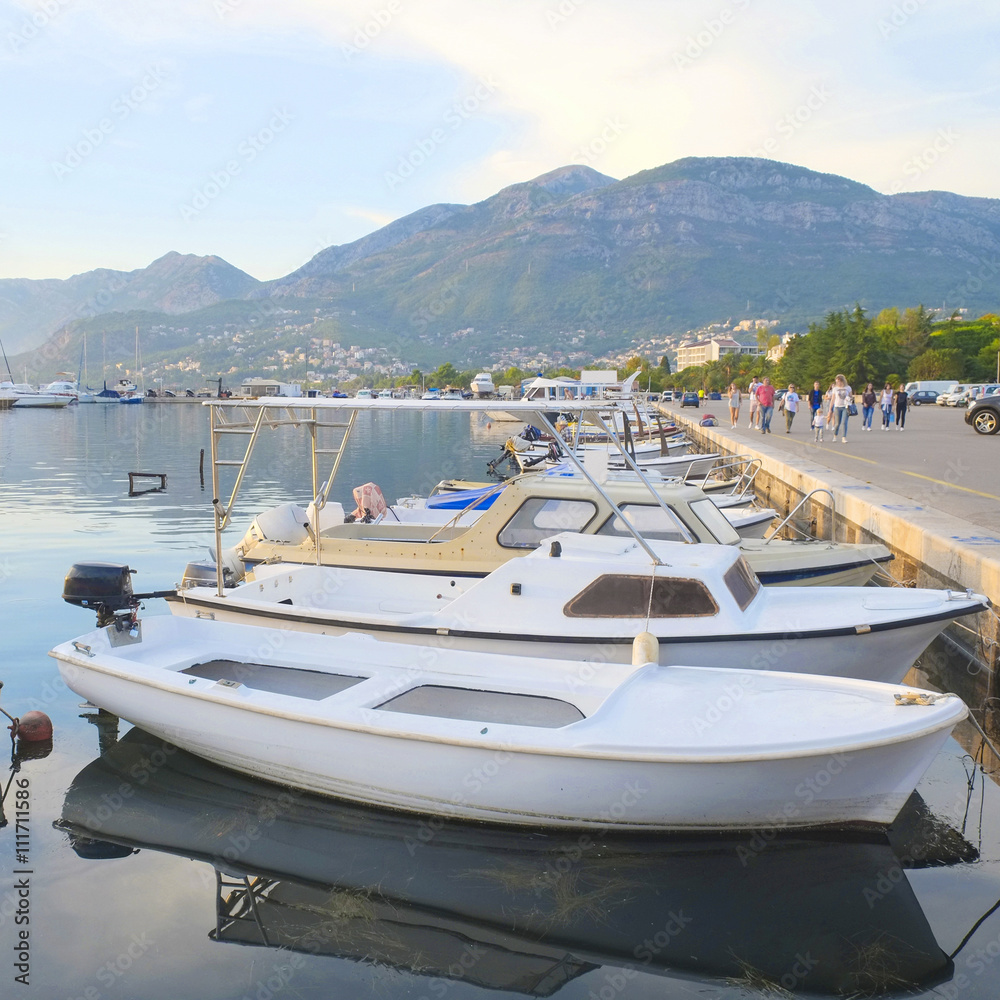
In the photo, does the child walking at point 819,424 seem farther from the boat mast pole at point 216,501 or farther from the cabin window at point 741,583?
the boat mast pole at point 216,501

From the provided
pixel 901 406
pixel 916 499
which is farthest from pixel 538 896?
pixel 901 406

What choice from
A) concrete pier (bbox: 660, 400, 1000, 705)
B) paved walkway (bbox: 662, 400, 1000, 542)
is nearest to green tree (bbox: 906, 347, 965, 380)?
paved walkway (bbox: 662, 400, 1000, 542)

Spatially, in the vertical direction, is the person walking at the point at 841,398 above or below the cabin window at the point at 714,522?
above

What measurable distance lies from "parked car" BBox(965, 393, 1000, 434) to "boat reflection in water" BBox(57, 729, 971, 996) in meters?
24.3

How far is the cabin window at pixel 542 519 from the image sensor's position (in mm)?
9492

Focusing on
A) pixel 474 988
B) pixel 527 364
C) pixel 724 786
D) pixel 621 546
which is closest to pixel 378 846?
pixel 474 988

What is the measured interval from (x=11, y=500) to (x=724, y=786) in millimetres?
23275

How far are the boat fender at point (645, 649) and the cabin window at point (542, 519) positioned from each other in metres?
2.41

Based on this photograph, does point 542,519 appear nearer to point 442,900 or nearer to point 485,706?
point 485,706

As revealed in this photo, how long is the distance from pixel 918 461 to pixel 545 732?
1664 cm

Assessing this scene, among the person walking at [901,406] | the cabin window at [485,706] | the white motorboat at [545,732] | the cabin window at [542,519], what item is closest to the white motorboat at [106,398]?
the person walking at [901,406]

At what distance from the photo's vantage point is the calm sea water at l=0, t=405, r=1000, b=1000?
4.86m

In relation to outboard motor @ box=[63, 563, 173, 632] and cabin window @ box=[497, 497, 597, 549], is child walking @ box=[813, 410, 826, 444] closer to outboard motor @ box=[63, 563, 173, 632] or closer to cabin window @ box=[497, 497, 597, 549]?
cabin window @ box=[497, 497, 597, 549]

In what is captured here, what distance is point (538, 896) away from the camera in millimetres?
5539
